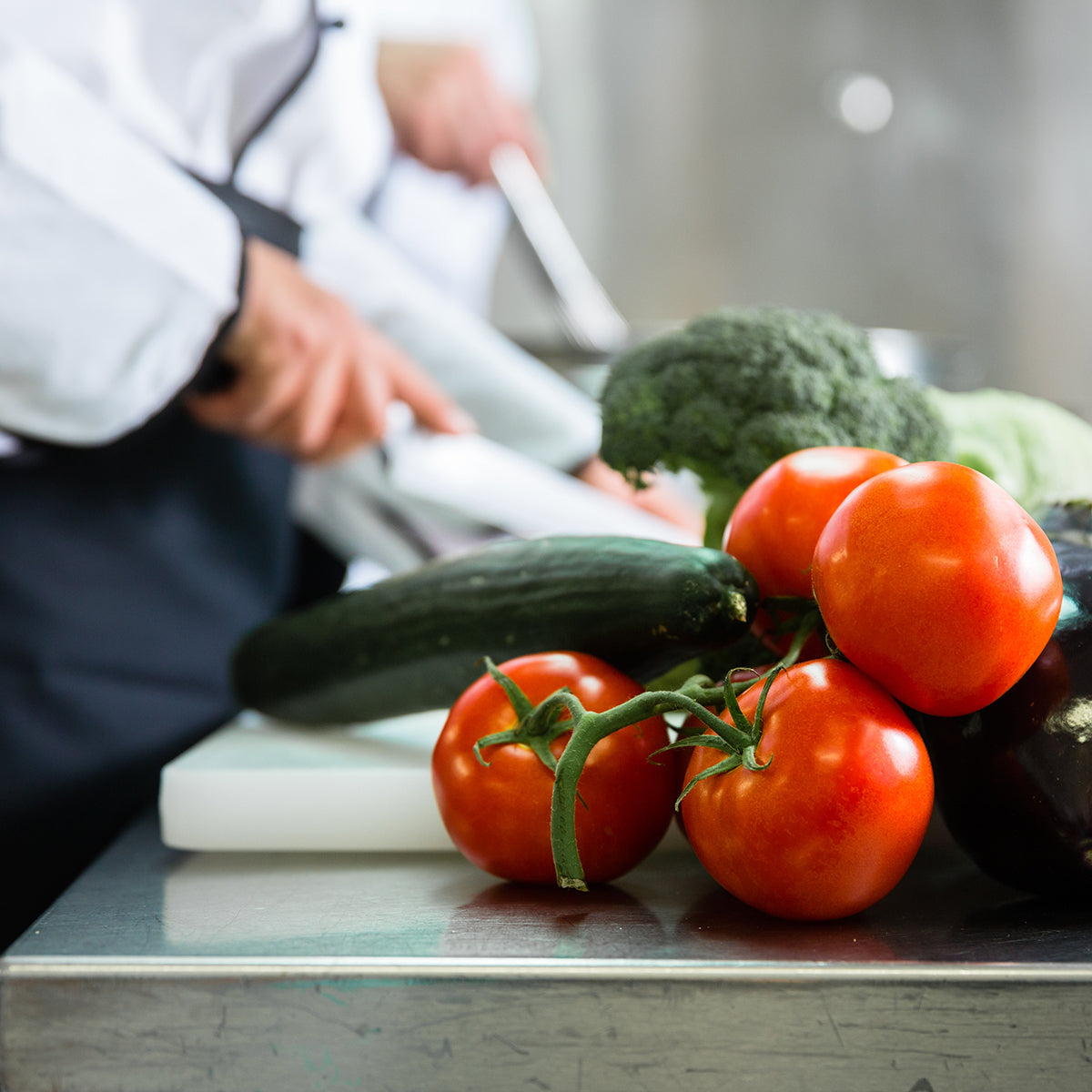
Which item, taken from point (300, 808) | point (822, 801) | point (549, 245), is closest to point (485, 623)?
Answer: point (300, 808)

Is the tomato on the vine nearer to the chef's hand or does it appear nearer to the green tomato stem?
the green tomato stem

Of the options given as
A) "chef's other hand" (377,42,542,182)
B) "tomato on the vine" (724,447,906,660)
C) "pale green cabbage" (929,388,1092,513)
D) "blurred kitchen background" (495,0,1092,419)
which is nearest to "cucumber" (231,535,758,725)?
"tomato on the vine" (724,447,906,660)

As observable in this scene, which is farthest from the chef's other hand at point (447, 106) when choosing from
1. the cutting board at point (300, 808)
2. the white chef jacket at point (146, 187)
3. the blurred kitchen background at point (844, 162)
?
the blurred kitchen background at point (844, 162)

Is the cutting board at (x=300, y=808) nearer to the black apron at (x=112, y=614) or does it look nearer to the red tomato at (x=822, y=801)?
the red tomato at (x=822, y=801)

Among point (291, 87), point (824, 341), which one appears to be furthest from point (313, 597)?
point (824, 341)

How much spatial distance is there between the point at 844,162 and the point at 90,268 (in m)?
1.79

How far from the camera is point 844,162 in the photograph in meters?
2.07

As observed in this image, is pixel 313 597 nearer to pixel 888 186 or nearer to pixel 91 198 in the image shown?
pixel 91 198

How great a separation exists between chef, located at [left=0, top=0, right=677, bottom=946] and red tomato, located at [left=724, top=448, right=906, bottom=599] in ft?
1.26

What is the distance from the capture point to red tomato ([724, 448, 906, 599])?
1.29 feet

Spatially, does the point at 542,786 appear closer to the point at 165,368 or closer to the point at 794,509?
the point at 794,509

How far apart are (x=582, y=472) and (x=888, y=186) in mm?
1450

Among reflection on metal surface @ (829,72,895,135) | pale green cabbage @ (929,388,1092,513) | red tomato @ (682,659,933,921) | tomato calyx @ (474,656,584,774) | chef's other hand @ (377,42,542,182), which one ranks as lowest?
tomato calyx @ (474,656,584,774)

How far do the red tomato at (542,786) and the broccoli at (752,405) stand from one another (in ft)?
0.54
